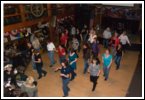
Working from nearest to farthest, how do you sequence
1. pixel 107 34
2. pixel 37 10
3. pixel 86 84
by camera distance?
pixel 86 84
pixel 37 10
pixel 107 34

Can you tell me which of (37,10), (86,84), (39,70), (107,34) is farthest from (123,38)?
(37,10)

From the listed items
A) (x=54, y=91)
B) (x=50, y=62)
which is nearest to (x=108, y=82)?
(x=54, y=91)

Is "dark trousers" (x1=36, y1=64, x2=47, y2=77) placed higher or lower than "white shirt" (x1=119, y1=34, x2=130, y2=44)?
lower

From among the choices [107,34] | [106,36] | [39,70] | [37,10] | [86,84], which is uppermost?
[37,10]

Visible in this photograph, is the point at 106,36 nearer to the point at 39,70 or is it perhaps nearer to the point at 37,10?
the point at 37,10

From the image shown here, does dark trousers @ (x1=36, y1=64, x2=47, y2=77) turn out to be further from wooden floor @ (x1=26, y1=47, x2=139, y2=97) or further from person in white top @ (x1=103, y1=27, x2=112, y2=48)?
person in white top @ (x1=103, y1=27, x2=112, y2=48)

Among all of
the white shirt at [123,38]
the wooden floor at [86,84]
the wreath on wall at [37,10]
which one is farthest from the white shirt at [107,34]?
the wreath on wall at [37,10]

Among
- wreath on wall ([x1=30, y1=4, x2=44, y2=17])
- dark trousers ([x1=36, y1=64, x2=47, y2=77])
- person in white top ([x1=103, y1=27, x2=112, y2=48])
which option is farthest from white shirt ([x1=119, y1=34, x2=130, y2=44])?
wreath on wall ([x1=30, y1=4, x2=44, y2=17])

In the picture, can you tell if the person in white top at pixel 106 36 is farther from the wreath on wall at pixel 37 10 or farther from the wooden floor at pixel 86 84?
the wreath on wall at pixel 37 10

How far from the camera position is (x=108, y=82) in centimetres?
941

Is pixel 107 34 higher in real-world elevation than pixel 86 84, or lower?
higher

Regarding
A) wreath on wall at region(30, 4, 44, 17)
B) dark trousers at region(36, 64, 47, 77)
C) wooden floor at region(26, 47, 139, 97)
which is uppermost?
wreath on wall at region(30, 4, 44, 17)

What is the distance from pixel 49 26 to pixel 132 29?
19.8 ft

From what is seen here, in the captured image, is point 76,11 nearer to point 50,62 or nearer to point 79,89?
point 50,62
